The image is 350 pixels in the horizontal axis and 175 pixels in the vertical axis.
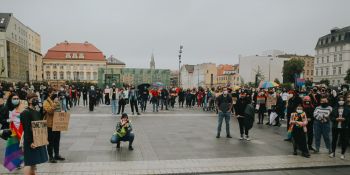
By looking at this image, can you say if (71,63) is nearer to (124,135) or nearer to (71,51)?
(71,51)

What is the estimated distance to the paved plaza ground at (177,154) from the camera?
6.83 meters

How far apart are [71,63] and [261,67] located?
66.0 m

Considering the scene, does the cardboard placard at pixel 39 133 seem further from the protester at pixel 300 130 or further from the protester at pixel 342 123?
the protester at pixel 342 123

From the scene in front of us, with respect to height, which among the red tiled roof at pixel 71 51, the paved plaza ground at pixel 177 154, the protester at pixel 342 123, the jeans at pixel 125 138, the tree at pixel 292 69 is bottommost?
the paved plaza ground at pixel 177 154

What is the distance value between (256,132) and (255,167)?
5.26 meters

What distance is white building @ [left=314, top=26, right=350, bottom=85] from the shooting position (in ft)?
239

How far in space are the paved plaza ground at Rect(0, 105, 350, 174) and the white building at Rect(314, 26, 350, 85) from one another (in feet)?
242

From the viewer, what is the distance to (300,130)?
27.0 feet

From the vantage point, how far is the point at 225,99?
10.6m

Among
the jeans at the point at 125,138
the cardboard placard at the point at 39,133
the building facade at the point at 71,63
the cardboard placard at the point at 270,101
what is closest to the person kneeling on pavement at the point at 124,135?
the jeans at the point at 125,138

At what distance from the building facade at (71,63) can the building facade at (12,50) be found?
801 inches

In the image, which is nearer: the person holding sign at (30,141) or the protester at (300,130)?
the person holding sign at (30,141)

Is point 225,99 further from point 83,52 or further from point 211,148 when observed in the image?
point 83,52

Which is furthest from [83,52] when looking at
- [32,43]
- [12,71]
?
[12,71]
